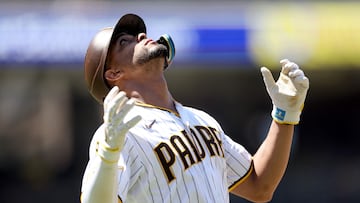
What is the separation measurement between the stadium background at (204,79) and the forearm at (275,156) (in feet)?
21.0

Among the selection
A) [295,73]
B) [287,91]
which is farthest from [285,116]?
[295,73]

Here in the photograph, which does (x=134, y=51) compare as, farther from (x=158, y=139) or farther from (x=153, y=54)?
(x=158, y=139)

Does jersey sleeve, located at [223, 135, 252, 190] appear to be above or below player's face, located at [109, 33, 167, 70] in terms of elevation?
below

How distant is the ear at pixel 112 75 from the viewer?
374 centimetres

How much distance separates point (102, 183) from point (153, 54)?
66 centimetres

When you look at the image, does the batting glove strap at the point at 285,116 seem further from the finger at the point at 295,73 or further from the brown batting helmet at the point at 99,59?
the brown batting helmet at the point at 99,59

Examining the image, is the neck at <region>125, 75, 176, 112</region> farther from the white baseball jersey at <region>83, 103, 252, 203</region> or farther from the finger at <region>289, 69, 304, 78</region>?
the finger at <region>289, 69, 304, 78</region>

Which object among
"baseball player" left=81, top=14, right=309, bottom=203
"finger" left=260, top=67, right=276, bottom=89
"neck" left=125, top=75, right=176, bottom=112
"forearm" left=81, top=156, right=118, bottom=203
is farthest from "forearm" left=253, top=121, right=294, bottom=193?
"forearm" left=81, top=156, right=118, bottom=203

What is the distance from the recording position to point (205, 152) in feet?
11.9

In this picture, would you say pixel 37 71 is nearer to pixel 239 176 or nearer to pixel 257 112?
pixel 257 112

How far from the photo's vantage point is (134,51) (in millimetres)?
3729

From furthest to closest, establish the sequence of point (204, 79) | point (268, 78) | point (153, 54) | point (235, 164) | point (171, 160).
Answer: point (204, 79) < point (235, 164) < point (268, 78) < point (153, 54) < point (171, 160)

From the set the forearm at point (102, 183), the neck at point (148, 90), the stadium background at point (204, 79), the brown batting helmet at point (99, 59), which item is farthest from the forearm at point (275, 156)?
the stadium background at point (204, 79)

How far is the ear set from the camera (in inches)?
147
